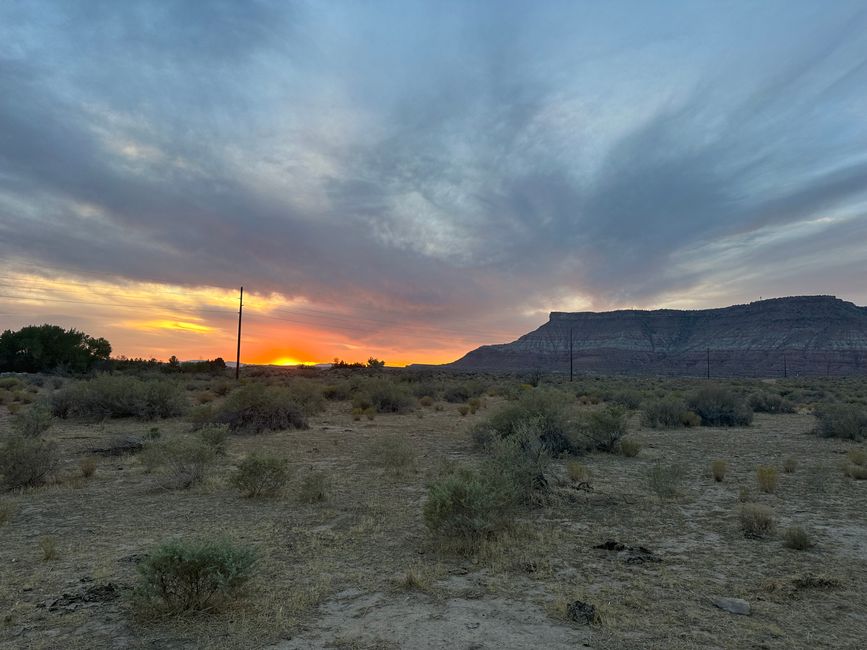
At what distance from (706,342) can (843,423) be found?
108 meters

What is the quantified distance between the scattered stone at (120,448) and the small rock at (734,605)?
13640mm

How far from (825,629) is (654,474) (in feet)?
17.1

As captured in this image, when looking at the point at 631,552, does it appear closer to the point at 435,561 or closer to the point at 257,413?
the point at 435,561

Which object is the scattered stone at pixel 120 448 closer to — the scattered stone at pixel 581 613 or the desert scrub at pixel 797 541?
the scattered stone at pixel 581 613

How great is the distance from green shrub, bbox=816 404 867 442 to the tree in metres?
55.8

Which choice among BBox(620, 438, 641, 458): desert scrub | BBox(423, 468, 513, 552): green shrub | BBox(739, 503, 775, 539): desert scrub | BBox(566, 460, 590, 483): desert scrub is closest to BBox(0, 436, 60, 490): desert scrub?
BBox(423, 468, 513, 552): green shrub

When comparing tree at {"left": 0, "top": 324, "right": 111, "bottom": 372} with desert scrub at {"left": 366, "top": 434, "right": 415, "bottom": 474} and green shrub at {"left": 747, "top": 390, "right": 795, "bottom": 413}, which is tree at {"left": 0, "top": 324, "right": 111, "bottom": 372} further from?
green shrub at {"left": 747, "top": 390, "right": 795, "bottom": 413}

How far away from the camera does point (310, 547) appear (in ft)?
23.1

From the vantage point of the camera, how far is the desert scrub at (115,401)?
21.1 meters

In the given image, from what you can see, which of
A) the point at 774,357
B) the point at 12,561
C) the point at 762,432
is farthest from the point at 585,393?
the point at 774,357

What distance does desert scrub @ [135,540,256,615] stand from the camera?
4934 millimetres

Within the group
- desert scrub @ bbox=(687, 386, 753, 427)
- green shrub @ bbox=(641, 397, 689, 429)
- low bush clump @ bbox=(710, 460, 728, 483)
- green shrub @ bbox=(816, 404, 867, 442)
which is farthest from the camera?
desert scrub @ bbox=(687, 386, 753, 427)

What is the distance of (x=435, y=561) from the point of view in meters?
6.52

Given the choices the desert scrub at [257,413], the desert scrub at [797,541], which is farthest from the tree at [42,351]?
the desert scrub at [797,541]
